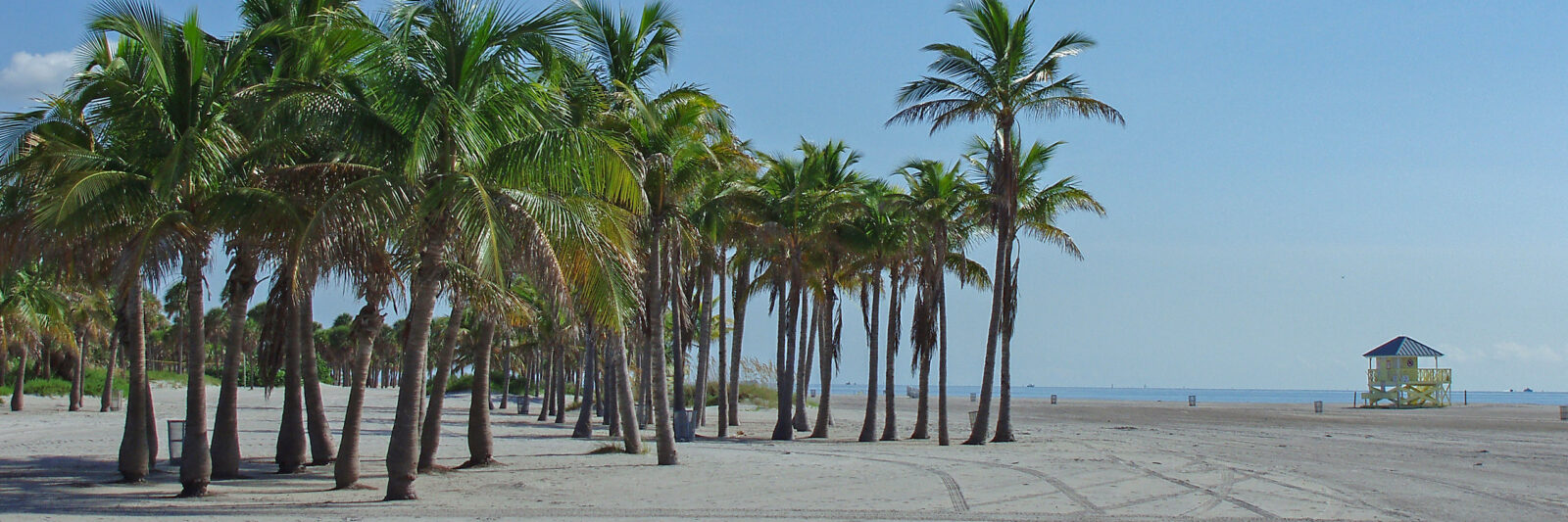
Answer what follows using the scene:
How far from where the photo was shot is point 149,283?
13.4 metres

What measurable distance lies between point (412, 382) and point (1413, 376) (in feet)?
217

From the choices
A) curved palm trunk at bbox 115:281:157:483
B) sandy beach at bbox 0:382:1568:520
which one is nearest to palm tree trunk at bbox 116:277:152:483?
curved palm trunk at bbox 115:281:157:483

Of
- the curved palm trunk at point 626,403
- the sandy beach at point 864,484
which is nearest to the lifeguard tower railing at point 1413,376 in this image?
the sandy beach at point 864,484

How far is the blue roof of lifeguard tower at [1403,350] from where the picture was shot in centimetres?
6519

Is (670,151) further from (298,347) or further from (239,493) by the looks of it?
(239,493)

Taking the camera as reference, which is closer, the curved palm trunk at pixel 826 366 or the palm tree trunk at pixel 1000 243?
the palm tree trunk at pixel 1000 243

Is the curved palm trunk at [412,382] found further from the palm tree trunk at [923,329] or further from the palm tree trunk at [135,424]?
the palm tree trunk at [923,329]

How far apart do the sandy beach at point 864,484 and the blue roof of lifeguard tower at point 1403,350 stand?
42516 millimetres

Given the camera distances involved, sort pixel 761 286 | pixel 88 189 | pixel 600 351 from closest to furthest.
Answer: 1. pixel 88 189
2. pixel 761 286
3. pixel 600 351

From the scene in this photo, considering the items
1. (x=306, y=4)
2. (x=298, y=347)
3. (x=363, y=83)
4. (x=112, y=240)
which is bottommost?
(x=298, y=347)

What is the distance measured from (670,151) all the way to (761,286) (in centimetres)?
1521

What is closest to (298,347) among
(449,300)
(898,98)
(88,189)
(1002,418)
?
(449,300)

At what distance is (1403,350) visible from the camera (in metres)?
65.7

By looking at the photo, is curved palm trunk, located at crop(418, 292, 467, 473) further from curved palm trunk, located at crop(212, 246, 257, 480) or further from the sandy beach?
curved palm trunk, located at crop(212, 246, 257, 480)
